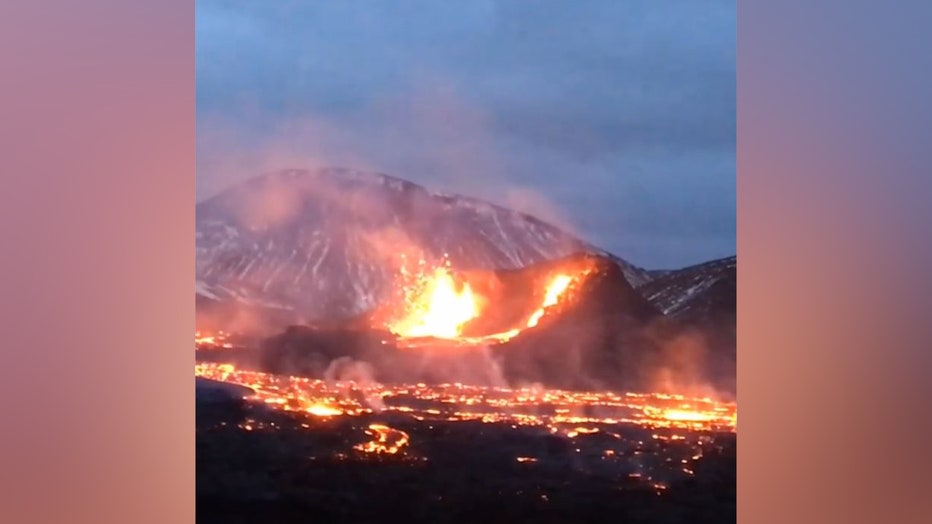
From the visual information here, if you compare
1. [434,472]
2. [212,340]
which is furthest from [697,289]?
[212,340]

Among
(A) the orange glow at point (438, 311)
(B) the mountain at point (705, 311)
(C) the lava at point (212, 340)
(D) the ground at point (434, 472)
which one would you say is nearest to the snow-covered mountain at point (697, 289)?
(B) the mountain at point (705, 311)

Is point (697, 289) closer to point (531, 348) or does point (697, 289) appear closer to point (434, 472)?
point (531, 348)

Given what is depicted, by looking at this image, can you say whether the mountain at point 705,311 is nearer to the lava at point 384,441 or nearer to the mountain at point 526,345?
the mountain at point 526,345

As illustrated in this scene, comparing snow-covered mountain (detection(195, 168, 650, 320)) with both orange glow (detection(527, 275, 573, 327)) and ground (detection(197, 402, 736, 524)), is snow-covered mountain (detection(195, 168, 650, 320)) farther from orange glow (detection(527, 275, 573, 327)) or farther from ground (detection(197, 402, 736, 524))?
ground (detection(197, 402, 736, 524))
